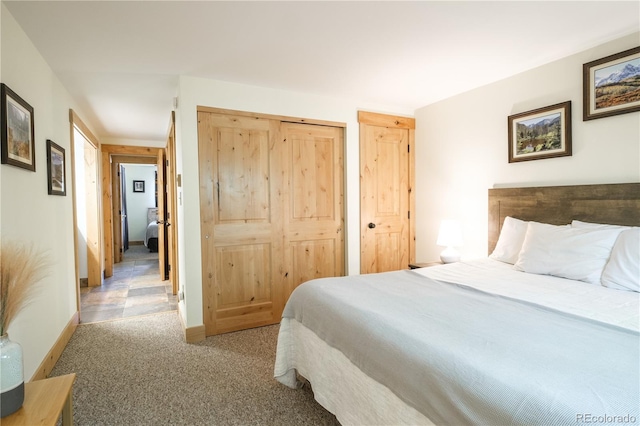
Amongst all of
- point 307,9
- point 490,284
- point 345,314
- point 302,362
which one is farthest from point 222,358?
point 307,9

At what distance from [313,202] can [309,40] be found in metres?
1.67

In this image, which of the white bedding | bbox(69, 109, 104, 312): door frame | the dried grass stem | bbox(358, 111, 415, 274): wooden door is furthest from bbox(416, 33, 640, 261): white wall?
bbox(69, 109, 104, 312): door frame

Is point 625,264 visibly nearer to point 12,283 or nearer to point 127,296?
point 12,283

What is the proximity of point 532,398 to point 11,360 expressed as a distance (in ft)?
5.70

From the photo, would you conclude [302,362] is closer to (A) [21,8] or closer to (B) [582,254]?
(B) [582,254]

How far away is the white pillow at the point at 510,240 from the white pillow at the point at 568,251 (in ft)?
0.51

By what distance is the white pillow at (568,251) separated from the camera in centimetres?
209

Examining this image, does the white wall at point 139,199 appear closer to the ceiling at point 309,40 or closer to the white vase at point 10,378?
the ceiling at point 309,40

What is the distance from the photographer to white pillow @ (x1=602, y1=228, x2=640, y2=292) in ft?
6.25

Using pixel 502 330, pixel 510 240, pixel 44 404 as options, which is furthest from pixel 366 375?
pixel 510 240

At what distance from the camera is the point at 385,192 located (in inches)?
156

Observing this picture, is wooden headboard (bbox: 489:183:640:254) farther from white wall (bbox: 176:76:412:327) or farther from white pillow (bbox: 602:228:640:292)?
white wall (bbox: 176:76:412:327)

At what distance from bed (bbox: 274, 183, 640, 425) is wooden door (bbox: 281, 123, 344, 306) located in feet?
4.42

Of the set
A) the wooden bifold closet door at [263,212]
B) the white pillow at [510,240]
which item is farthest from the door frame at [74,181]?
the white pillow at [510,240]
